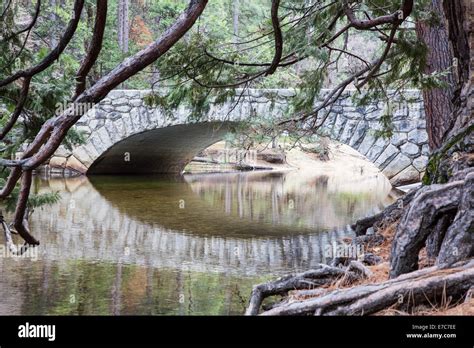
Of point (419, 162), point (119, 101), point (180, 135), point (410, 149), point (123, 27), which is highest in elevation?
point (123, 27)

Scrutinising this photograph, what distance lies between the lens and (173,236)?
7414 mm

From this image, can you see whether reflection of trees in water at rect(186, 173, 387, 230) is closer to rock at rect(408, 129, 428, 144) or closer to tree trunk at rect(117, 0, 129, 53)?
rock at rect(408, 129, 428, 144)

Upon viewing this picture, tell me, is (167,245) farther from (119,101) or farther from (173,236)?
(119,101)

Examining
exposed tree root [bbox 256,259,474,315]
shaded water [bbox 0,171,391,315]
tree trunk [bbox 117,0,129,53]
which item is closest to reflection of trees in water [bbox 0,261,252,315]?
shaded water [bbox 0,171,391,315]

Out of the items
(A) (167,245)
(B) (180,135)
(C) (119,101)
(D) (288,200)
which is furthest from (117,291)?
(B) (180,135)

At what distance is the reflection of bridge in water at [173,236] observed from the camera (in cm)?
601

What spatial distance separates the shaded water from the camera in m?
4.54

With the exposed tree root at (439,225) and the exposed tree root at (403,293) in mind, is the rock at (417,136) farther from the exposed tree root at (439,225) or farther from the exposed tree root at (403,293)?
the exposed tree root at (403,293)

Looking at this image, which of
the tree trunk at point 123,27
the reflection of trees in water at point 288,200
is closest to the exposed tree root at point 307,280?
the reflection of trees in water at point 288,200

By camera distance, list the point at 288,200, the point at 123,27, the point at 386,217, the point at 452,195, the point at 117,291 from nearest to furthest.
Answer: the point at 452,195 → the point at 117,291 → the point at 386,217 → the point at 288,200 → the point at 123,27

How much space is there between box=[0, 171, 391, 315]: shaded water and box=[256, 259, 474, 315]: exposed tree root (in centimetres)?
162

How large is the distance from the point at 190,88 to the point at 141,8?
62.6 feet

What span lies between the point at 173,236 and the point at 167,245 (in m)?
0.56
